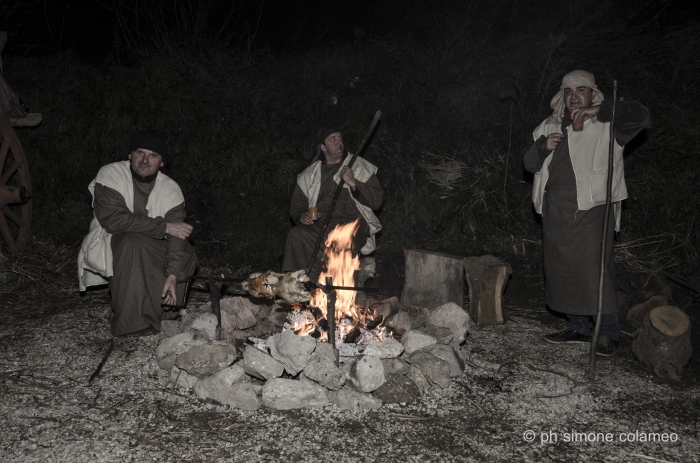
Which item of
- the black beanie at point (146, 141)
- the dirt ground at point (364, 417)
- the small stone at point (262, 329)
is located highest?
the black beanie at point (146, 141)

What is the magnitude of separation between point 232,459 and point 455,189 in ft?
15.5

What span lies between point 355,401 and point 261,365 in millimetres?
677

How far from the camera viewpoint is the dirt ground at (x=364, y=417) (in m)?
3.11

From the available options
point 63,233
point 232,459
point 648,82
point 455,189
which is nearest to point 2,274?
point 63,233

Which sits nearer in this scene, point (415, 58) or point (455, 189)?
point (455, 189)

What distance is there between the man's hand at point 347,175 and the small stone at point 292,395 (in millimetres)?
2015

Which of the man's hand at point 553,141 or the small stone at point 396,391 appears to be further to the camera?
the man's hand at point 553,141

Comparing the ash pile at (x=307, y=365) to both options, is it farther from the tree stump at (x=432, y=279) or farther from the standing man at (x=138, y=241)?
the tree stump at (x=432, y=279)

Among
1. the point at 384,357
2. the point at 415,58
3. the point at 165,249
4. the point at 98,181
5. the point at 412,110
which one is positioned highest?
the point at 415,58

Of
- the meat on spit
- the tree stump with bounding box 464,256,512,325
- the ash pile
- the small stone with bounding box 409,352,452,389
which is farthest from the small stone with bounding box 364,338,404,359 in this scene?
the tree stump with bounding box 464,256,512,325

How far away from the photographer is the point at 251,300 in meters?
4.70

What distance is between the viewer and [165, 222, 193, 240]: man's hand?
15.5 feet

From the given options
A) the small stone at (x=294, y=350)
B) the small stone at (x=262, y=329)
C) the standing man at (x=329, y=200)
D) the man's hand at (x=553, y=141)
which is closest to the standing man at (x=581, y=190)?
the man's hand at (x=553, y=141)

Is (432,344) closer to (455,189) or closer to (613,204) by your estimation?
(613,204)
